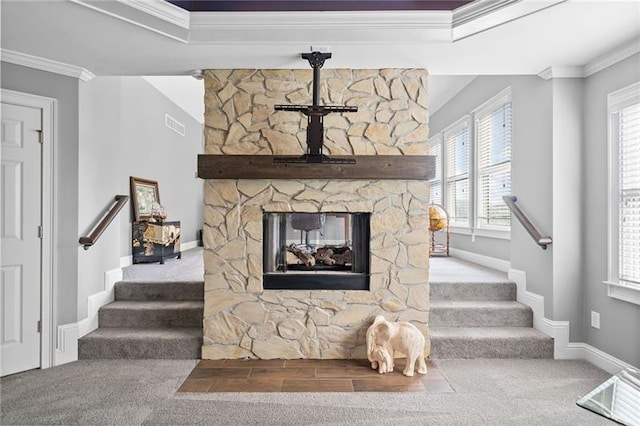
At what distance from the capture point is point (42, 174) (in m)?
2.98

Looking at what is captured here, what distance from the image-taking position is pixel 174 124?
6.12m

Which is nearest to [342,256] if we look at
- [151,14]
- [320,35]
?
[320,35]

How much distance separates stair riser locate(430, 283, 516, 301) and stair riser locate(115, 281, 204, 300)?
7.45 ft

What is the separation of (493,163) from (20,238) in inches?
187

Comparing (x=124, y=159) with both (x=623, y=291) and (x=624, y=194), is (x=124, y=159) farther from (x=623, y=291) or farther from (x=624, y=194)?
(x=623, y=291)

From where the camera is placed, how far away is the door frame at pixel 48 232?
299 cm

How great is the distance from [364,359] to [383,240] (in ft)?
3.21

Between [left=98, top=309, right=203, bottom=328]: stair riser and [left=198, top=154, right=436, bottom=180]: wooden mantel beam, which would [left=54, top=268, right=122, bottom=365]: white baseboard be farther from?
[left=198, top=154, right=436, bottom=180]: wooden mantel beam

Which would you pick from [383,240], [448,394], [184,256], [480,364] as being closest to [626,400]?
[448,394]

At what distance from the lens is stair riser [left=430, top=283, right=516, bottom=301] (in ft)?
11.9

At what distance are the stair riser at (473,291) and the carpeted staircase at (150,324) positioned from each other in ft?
7.19

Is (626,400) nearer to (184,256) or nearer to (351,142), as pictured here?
(351,142)

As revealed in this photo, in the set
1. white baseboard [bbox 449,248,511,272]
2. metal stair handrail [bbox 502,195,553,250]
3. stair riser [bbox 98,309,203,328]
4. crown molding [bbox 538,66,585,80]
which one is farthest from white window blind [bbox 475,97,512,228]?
stair riser [bbox 98,309,203,328]

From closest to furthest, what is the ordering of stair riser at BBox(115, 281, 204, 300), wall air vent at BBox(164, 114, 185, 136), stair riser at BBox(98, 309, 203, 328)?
stair riser at BBox(98, 309, 203, 328), stair riser at BBox(115, 281, 204, 300), wall air vent at BBox(164, 114, 185, 136)
